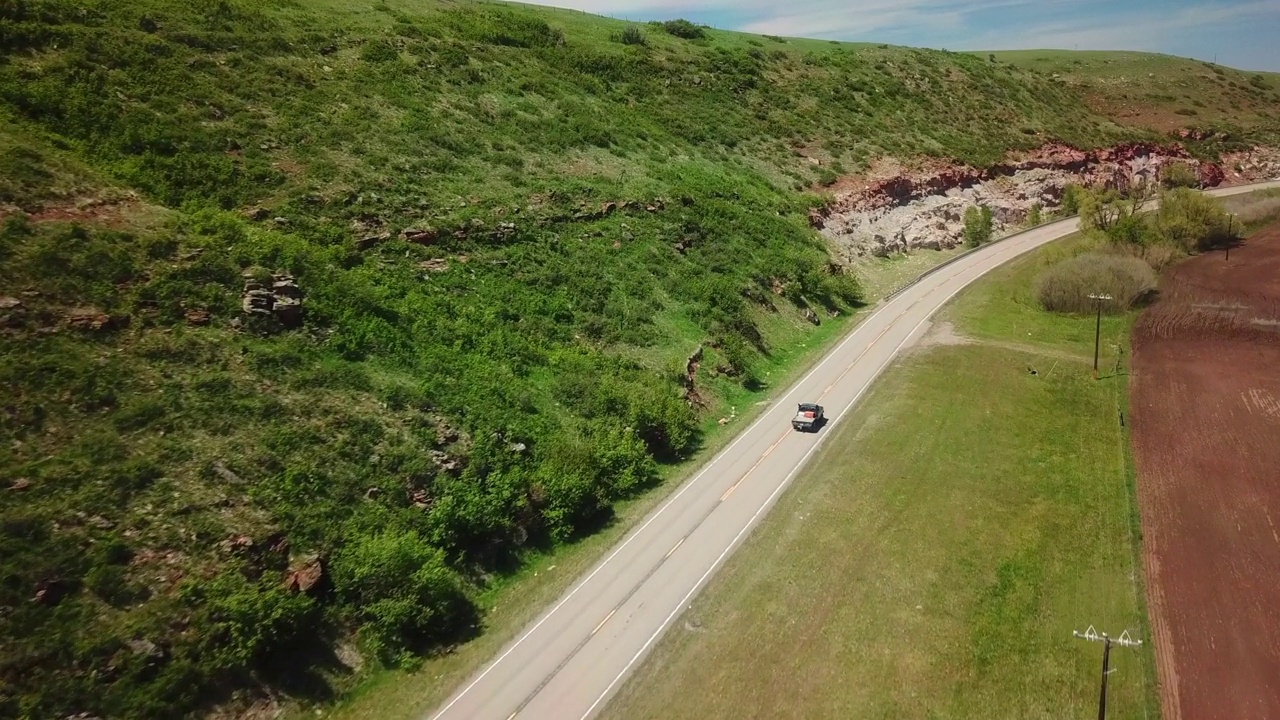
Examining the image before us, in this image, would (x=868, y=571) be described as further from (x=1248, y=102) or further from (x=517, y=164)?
(x=1248, y=102)

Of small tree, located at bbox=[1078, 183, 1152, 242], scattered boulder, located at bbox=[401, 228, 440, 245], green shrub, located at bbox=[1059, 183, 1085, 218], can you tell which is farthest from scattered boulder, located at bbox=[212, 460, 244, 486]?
green shrub, located at bbox=[1059, 183, 1085, 218]

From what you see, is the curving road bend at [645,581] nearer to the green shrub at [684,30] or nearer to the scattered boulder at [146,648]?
the scattered boulder at [146,648]

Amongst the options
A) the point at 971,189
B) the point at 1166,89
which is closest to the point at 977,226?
the point at 971,189

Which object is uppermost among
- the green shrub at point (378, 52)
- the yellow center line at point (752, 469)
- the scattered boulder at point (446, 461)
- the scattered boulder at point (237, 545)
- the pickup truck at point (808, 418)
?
the green shrub at point (378, 52)

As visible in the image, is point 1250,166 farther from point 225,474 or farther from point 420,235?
point 225,474

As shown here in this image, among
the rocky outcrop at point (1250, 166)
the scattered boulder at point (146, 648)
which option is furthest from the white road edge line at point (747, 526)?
the rocky outcrop at point (1250, 166)

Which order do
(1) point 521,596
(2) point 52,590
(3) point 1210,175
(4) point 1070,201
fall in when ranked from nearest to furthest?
(2) point 52,590 → (1) point 521,596 → (4) point 1070,201 → (3) point 1210,175

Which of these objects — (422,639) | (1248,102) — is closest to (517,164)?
(422,639)
